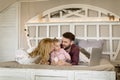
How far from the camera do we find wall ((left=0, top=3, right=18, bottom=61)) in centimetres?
597

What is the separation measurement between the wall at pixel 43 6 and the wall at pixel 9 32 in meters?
0.18

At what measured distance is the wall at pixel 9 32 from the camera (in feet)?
19.6

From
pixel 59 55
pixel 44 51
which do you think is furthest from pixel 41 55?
pixel 59 55

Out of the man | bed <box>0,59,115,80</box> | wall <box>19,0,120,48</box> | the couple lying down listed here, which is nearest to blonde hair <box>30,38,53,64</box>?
the couple lying down

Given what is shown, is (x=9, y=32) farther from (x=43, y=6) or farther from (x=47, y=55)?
(x=47, y=55)

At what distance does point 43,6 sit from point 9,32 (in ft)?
3.61

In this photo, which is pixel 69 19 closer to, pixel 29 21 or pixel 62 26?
pixel 62 26

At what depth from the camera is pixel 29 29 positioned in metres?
5.77

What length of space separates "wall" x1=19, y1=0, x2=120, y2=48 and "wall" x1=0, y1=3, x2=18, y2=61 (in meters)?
0.18

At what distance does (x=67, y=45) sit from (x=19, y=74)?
89 centimetres

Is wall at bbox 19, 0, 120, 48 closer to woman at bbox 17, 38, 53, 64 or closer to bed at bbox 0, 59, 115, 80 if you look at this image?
woman at bbox 17, 38, 53, 64

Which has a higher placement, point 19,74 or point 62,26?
point 62,26

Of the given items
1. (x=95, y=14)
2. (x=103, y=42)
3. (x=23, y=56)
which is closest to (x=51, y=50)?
(x=23, y=56)

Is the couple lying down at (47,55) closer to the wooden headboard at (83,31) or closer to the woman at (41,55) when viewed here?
the woman at (41,55)
